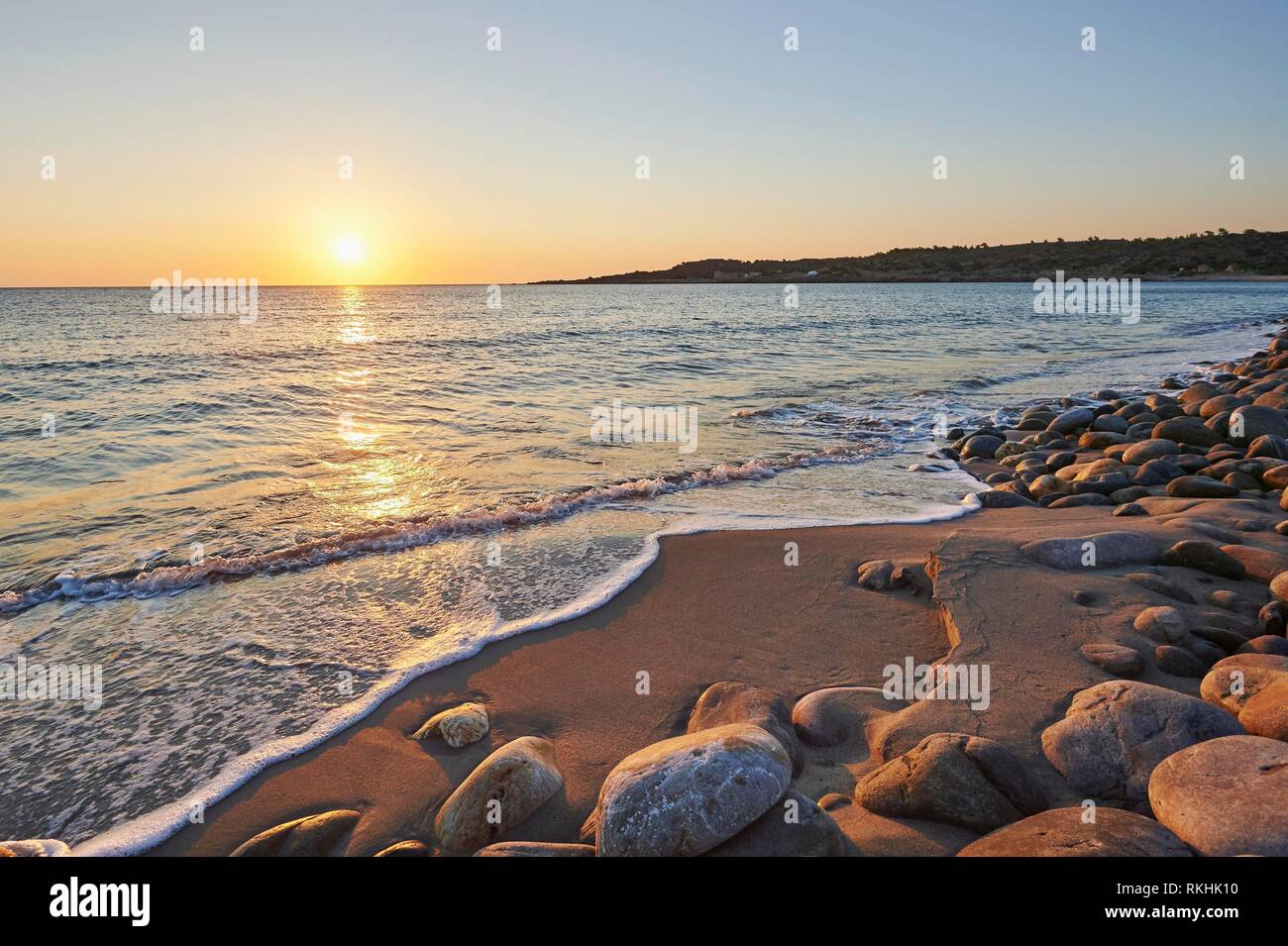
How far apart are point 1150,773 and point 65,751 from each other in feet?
17.8

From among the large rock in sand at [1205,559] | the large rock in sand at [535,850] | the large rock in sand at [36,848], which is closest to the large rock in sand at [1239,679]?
the large rock in sand at [1205,559]

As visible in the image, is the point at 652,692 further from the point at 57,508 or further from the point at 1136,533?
the point at 57,508

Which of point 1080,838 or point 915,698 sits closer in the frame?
point 1080,838

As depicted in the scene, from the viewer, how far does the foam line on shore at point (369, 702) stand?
3172 millimetres

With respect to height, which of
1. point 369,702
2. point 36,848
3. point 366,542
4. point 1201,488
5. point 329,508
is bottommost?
point 36,848

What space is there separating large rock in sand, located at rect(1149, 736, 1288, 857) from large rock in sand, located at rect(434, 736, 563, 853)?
8.33ft

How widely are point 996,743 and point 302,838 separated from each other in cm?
314

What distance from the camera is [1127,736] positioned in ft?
10.3

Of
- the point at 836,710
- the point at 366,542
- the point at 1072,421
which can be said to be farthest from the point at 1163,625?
the point at 1072,421

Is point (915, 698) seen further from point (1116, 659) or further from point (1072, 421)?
point (1072, 421)

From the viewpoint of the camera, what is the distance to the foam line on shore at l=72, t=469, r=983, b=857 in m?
3.17

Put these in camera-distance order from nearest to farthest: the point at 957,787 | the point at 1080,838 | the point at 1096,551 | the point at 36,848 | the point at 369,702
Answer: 1. the point at 1080,838
2. the point at 957,787
3. the point at 36,848
4. the point at 369,702
5. the point at 1096,551

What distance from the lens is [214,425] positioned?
12336mm

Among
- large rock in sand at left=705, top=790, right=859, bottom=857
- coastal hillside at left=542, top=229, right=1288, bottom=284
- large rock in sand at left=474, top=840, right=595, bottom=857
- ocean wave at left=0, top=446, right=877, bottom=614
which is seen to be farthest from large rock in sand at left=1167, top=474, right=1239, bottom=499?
coastal hillside at left=542, top=229, right=1288, bottom=284
